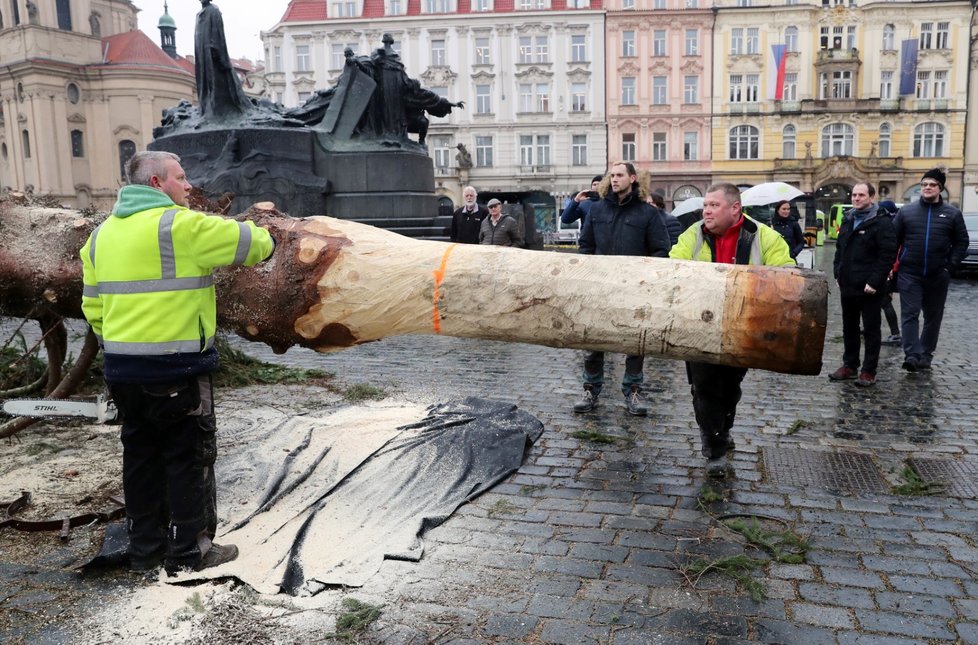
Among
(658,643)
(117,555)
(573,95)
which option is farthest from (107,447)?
(573,95)

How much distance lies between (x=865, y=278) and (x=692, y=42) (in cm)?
4896

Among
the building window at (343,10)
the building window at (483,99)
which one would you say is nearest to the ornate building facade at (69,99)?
the building window at (343,10)

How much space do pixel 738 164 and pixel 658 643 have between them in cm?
5378

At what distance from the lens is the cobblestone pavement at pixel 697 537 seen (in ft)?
10.9

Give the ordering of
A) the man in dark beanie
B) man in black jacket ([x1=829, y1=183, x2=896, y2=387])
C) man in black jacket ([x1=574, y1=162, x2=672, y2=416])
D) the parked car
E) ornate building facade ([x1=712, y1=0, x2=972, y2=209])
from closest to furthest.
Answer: man in black jacket ([x1=574, y1=162, x2=672, y2=416]) < man in black jacket ([x1=829, y1=183, x2=896, y2=387]) < the man in dark beanie < the parked car < ornate building facade ([x1=712, y1=0, x2=972, y2=209])

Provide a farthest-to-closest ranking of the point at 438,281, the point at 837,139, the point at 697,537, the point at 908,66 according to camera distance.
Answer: the point at 837,139
the point at 908,66
the point at 697,537
the point at 438,281

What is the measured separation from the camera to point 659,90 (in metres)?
53.1

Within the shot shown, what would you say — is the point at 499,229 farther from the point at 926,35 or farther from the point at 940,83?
the point at 926,35

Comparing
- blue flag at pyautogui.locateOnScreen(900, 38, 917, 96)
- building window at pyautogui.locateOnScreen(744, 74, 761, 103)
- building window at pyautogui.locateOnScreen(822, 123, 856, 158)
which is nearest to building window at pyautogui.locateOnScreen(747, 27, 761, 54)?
building window at pyautogui.locateOnScreen(744, 74, 761, 103)

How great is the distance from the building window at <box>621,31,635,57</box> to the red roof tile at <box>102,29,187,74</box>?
3765cm

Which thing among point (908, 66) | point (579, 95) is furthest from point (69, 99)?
point (908, 66)

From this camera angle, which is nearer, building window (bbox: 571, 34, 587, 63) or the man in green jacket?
the man in green jacket

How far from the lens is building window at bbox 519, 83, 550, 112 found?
52875 mm

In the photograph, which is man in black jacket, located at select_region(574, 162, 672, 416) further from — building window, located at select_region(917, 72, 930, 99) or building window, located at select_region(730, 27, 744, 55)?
building window, located at select_region(917, 72, 930, 99)
